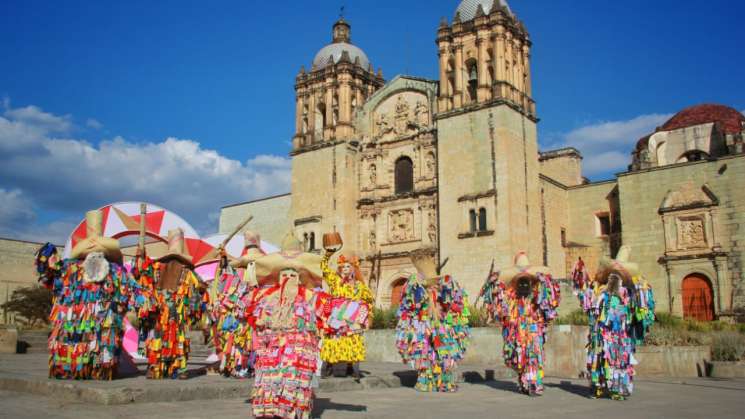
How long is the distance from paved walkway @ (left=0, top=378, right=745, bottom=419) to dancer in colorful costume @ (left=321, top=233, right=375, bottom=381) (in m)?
0.61

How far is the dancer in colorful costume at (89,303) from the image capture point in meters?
7.81

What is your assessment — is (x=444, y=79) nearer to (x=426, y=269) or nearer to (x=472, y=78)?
(x=472, y=78)

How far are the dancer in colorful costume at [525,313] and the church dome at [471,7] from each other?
19.8m

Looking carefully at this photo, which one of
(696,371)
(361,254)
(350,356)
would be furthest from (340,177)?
(350,356)

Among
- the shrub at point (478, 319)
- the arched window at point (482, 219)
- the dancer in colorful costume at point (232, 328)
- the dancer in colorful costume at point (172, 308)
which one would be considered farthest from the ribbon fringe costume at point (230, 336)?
the arched window at point (482, 219)

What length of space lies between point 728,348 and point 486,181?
1214 cm

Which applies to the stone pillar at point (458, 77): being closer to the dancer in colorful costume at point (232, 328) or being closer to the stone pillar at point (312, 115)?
the stone pillar at point (312, 115)

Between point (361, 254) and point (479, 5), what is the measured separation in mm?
11317

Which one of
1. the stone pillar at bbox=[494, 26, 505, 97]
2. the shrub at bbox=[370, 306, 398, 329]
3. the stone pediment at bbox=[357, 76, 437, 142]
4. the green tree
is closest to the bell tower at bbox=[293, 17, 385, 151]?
the stone pediment at bbox=[357, 76, 437, 142]

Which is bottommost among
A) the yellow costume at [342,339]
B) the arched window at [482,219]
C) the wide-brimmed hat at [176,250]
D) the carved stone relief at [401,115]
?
the yellow costume at [342,339]

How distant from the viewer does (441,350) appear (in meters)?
9.15

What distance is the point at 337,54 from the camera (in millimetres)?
32000

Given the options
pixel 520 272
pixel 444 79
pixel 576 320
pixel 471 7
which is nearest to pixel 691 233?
pixel 576 320

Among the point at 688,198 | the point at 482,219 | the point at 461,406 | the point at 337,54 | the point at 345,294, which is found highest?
the point at 337,54
